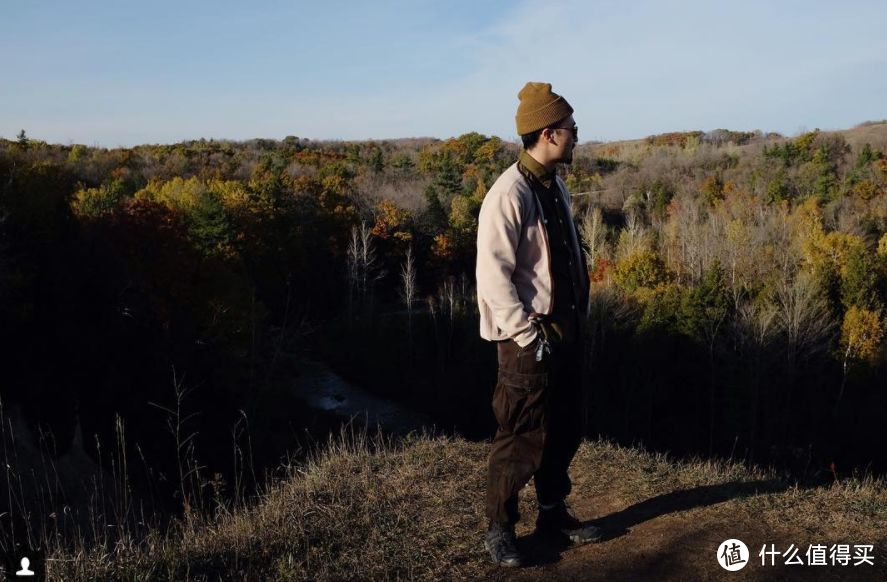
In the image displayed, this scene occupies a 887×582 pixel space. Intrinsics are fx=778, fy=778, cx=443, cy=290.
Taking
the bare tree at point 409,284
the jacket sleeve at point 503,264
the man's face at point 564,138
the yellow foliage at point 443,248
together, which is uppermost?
the man's face at point 564,138

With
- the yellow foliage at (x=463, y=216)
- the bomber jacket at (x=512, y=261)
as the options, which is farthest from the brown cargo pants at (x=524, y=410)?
the yellow foliage at (x=463, y=216)

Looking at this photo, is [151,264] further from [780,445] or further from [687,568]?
[687,568]

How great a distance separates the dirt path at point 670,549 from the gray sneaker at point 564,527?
48mm

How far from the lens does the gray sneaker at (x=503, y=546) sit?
363cm

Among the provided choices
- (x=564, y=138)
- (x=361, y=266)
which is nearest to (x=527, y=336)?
(x=564, y=138)

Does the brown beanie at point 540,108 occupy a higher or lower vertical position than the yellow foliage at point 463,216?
higher

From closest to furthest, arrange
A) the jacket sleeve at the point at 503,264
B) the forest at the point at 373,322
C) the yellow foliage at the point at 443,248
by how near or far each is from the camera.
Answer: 1. the jacket sleeve at the point at 503,264
2. the forest at the point at 373,322
3. the yellow foliage at the point at 443,248

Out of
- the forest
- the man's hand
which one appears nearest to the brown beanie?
the man's hand

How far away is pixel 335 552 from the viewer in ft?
12.6

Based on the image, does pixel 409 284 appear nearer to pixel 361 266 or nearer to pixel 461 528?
pixel 361 266

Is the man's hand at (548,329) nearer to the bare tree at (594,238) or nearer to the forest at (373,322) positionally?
the forest at (373,322)

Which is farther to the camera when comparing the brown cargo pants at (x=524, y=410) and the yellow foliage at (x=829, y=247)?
the yellow foliage at (x=829, y=247)

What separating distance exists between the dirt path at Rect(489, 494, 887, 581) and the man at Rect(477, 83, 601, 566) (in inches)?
11.3

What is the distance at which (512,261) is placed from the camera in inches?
136
